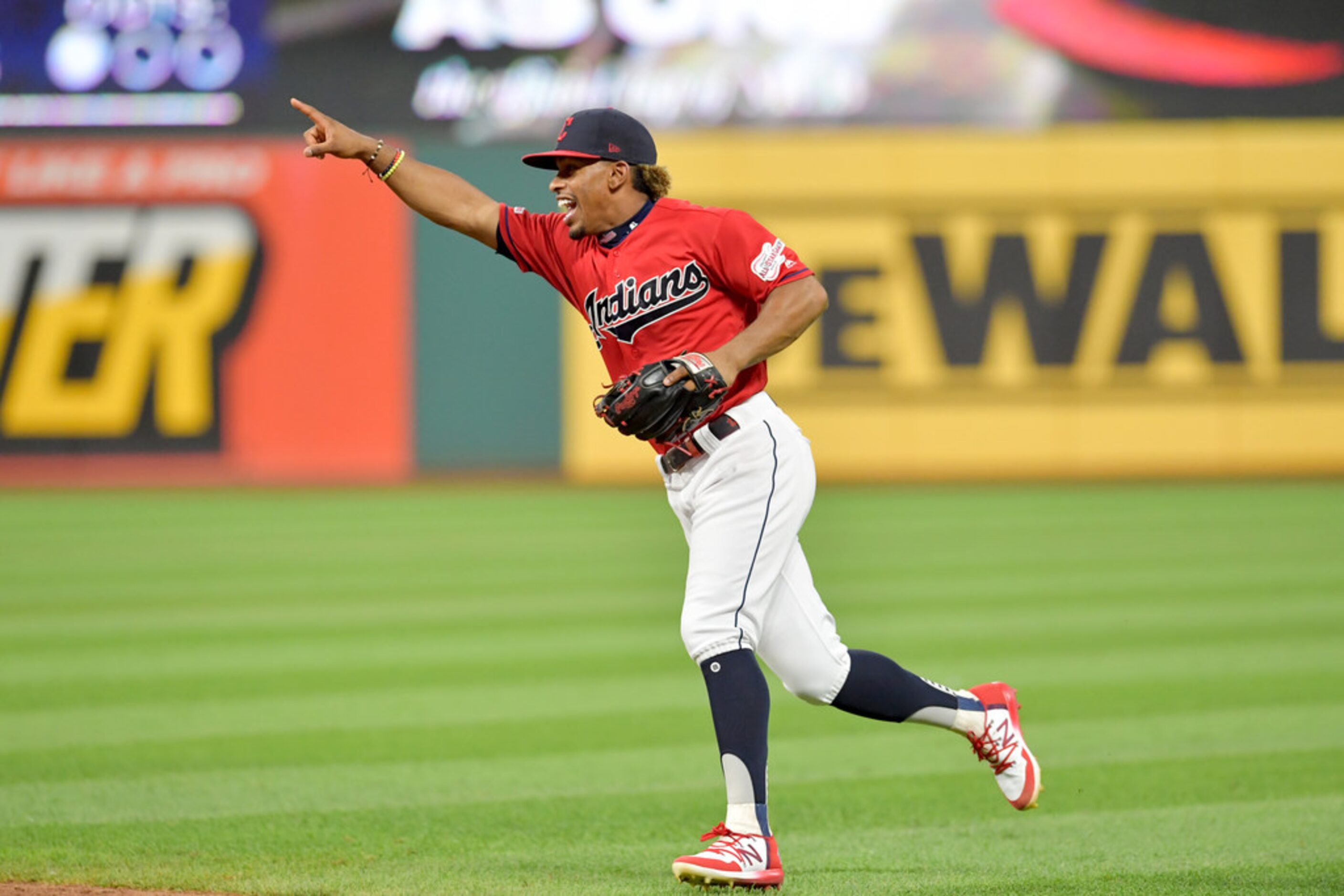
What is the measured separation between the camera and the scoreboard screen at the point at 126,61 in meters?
18.7

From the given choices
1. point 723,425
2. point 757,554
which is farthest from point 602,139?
point 757,554

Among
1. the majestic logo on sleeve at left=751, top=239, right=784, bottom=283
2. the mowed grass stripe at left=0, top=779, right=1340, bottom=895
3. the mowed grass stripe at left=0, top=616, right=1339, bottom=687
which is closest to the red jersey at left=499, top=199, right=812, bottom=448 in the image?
the majestic logo on sleeve at left=751, top=239, right=784, bottom=283

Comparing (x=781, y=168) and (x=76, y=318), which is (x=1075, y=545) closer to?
(x=781, y=168)

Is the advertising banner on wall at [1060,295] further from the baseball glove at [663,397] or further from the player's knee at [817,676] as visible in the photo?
the baseball glove at [663,397]

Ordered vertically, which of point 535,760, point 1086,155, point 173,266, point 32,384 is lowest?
point 535,760

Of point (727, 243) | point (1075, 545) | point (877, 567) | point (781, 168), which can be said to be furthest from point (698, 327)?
point (781, 168)

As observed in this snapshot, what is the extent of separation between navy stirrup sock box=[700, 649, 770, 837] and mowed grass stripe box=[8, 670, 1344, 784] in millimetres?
1911

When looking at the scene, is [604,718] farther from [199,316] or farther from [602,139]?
[199,316]

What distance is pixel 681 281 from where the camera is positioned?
4289mm

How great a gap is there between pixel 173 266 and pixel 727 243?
15455 millimetres

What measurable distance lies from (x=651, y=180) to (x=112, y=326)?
15.3 meters

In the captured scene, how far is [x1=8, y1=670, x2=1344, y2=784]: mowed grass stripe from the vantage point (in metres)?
5.73

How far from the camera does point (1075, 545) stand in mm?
12461

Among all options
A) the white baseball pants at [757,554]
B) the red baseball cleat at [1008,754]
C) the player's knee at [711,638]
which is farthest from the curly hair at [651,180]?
the red baseball cleat at [1008,754]
